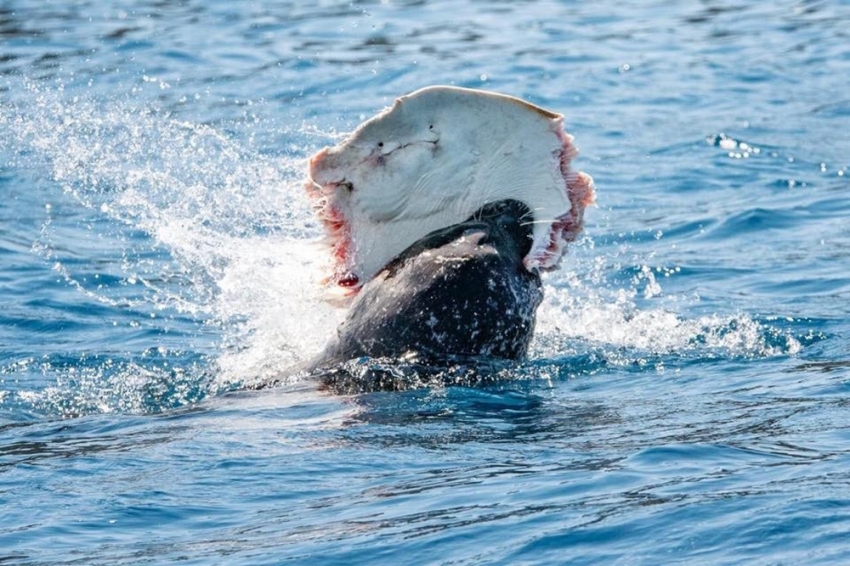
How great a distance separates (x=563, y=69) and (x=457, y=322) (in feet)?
36.8

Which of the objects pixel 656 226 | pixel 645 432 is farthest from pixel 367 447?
pixel 656 226

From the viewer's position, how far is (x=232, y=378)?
7.55 metres

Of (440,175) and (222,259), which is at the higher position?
(440,175)

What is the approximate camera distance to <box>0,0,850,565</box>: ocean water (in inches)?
199

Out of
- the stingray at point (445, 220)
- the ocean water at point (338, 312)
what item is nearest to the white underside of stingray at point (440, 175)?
the stingray at point (445, 220)

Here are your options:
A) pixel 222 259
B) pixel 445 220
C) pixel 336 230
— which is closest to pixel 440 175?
pixel 445 220

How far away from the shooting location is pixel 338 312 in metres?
8.12

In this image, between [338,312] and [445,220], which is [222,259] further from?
[445,220]

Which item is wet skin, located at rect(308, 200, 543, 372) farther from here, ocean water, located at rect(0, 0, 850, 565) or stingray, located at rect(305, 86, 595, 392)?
ocean water, located at rect(0, 0, 850, 565)

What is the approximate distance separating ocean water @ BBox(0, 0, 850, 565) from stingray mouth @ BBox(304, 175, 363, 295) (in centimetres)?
12

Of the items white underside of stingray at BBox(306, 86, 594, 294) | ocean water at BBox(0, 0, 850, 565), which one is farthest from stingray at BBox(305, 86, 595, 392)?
ocean water at BBox(0, 0, 850, 565)

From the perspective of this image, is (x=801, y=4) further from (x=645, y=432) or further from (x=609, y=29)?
(x=645, y=432)

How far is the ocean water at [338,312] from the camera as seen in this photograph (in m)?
5.05

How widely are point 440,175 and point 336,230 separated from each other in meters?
0.51
